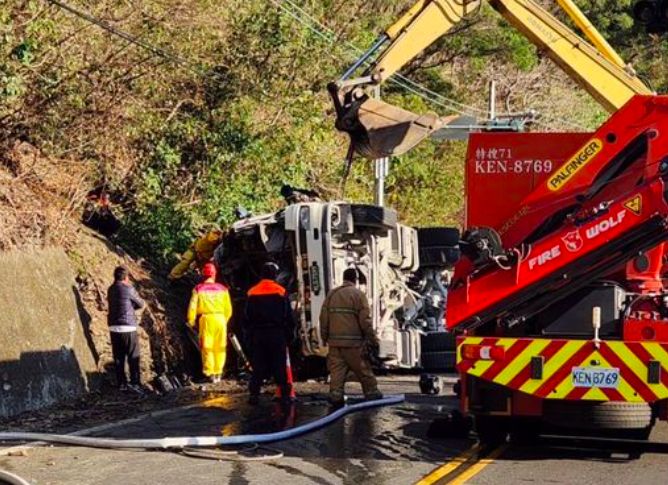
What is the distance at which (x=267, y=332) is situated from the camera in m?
13.5

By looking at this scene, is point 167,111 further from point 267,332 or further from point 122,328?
point 267,332

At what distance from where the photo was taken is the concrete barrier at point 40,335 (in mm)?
12734

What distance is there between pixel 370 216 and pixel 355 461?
5342 millimetres

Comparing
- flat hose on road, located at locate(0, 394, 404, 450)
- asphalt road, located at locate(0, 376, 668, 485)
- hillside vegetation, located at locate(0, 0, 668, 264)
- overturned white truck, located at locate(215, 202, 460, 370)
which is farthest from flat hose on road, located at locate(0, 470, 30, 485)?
overturned white truck, located at locate(215, 202, 460, 370)

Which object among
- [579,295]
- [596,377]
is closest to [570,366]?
[596,377]

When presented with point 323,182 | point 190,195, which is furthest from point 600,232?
point 323,182

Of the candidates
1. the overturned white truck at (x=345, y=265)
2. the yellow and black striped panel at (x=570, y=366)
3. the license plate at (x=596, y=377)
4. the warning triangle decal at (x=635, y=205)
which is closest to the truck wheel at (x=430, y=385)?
the overturned white truck at (x=345, y=265)

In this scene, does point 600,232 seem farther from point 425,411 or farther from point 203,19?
point 203,19

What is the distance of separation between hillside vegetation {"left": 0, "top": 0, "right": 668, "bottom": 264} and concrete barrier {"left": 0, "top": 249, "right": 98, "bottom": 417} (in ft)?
1.52

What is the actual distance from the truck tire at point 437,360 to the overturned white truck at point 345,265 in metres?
0.01

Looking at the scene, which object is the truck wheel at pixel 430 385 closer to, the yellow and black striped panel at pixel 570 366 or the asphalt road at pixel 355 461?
the asphalt road at pixel 355 461

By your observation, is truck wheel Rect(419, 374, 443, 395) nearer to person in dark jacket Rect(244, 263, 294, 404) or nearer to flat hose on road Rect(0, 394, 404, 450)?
person in dark jacket Rect(244, 263, 294, 404)

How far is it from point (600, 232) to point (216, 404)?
5.57 meters

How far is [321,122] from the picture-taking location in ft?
69.6
